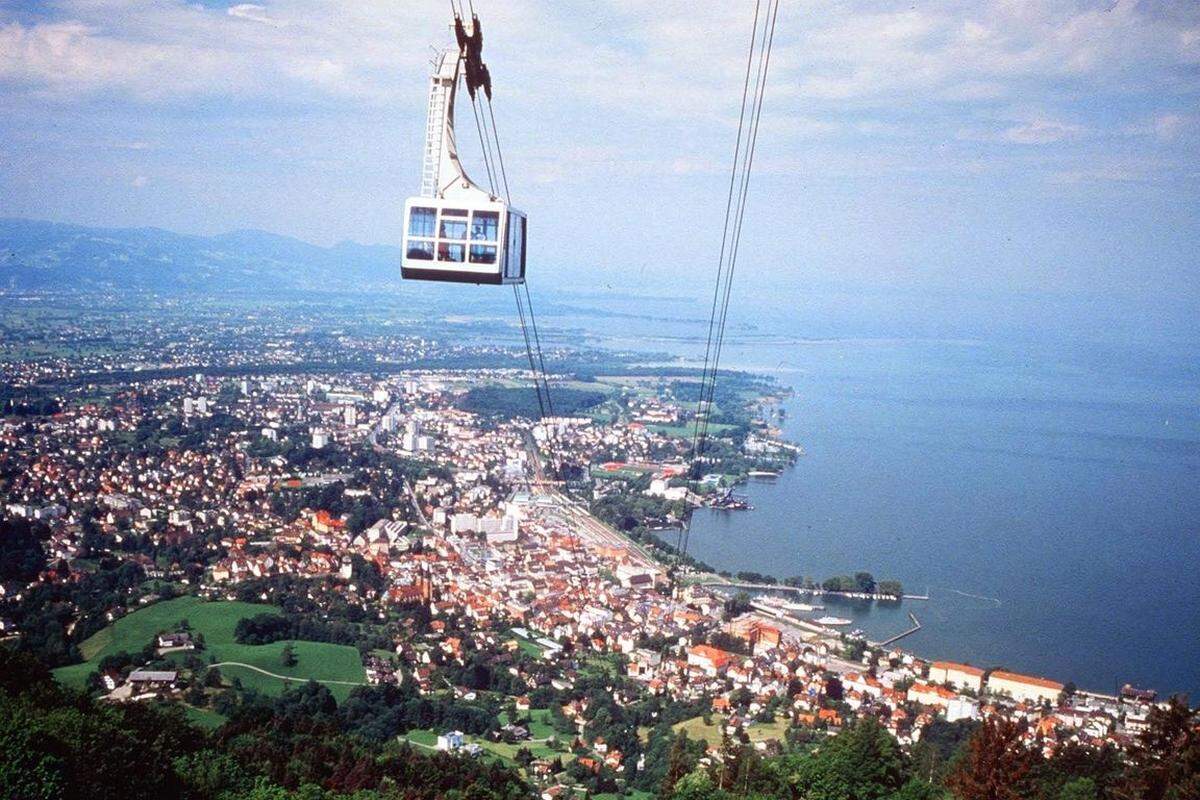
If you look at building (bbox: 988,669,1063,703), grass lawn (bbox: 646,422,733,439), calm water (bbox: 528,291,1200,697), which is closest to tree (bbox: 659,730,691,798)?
building (bbox: 988,669,1063,703)

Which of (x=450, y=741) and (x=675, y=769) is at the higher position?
(x=675, y=769)

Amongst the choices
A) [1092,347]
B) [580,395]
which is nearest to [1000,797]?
[580,395]

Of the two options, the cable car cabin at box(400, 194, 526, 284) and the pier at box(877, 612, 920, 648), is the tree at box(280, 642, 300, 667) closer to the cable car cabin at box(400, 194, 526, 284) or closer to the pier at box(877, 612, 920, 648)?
the pier at box(877, 612, 920, 648)

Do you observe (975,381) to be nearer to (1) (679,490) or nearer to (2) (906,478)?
(2) (906,478)

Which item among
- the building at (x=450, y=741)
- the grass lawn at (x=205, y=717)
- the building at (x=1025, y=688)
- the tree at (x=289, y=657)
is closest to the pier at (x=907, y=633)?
the building at (x=1025, y=688)

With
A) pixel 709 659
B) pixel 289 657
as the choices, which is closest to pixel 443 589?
pixel 289 657

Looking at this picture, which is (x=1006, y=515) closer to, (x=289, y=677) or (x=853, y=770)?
(x=289, y=677)

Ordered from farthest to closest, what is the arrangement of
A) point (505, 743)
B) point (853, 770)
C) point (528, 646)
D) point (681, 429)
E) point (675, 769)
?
1. point (681, 429)
2. point (528, 646)
3. point (505, 743)
4. point (675, 769)
5. point (853, 770)
